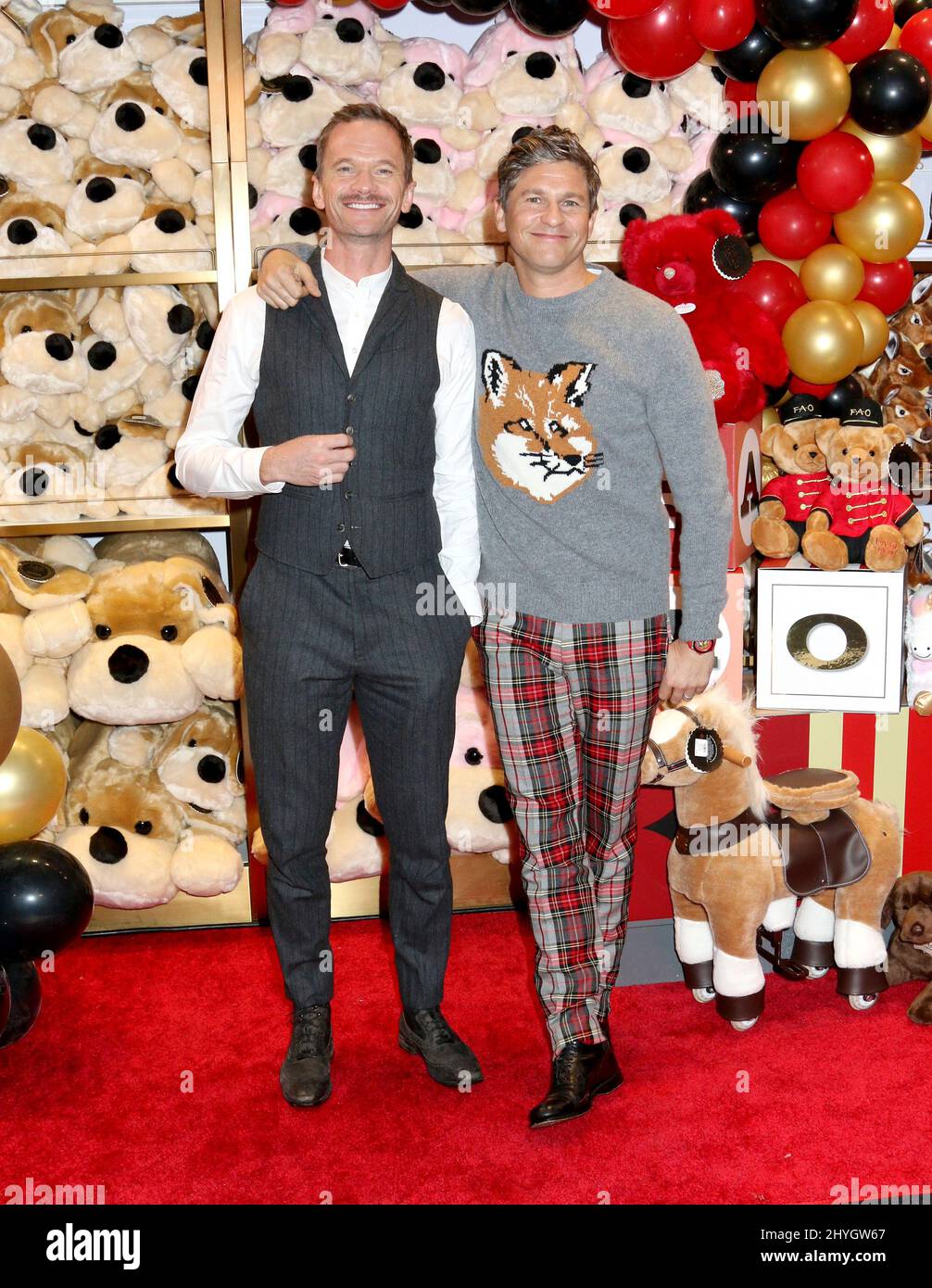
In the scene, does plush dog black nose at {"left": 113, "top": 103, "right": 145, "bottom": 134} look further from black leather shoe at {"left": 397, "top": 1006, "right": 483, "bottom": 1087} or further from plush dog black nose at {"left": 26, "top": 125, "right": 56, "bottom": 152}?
black leather shoe at {"left": 397, "top": 1006, "right": 483, "bottom": 1087}

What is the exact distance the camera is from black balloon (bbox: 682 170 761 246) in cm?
263

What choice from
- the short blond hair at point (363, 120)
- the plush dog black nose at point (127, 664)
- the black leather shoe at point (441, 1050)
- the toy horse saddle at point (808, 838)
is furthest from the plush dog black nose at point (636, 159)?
the black leather shoe at point (441, 1050)

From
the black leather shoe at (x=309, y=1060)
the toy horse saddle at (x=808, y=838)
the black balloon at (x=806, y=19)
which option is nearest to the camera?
the black leather shoe at (x=309, y=1060)

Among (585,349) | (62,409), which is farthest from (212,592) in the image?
(585,349)

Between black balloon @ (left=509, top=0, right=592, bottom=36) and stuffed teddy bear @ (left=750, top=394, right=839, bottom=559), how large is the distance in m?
0.91

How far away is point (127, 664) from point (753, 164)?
1660 mm

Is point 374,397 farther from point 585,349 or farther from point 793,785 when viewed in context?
Result: point 793,785

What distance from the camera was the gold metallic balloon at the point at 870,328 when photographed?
104 inches

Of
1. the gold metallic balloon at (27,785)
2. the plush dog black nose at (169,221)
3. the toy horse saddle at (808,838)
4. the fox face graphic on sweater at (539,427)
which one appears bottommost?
the toy horse saddle at (808,838)

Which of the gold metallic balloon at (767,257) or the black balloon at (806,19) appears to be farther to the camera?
the gold metallic balloon at (767,257)

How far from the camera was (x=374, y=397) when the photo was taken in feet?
5.94

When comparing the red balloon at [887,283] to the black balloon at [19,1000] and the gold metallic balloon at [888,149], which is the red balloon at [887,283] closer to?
the gold metallic balloon at [888,149]

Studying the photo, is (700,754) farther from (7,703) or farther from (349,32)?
(349,32)

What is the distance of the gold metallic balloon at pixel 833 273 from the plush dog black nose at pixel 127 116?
57.1 inches
